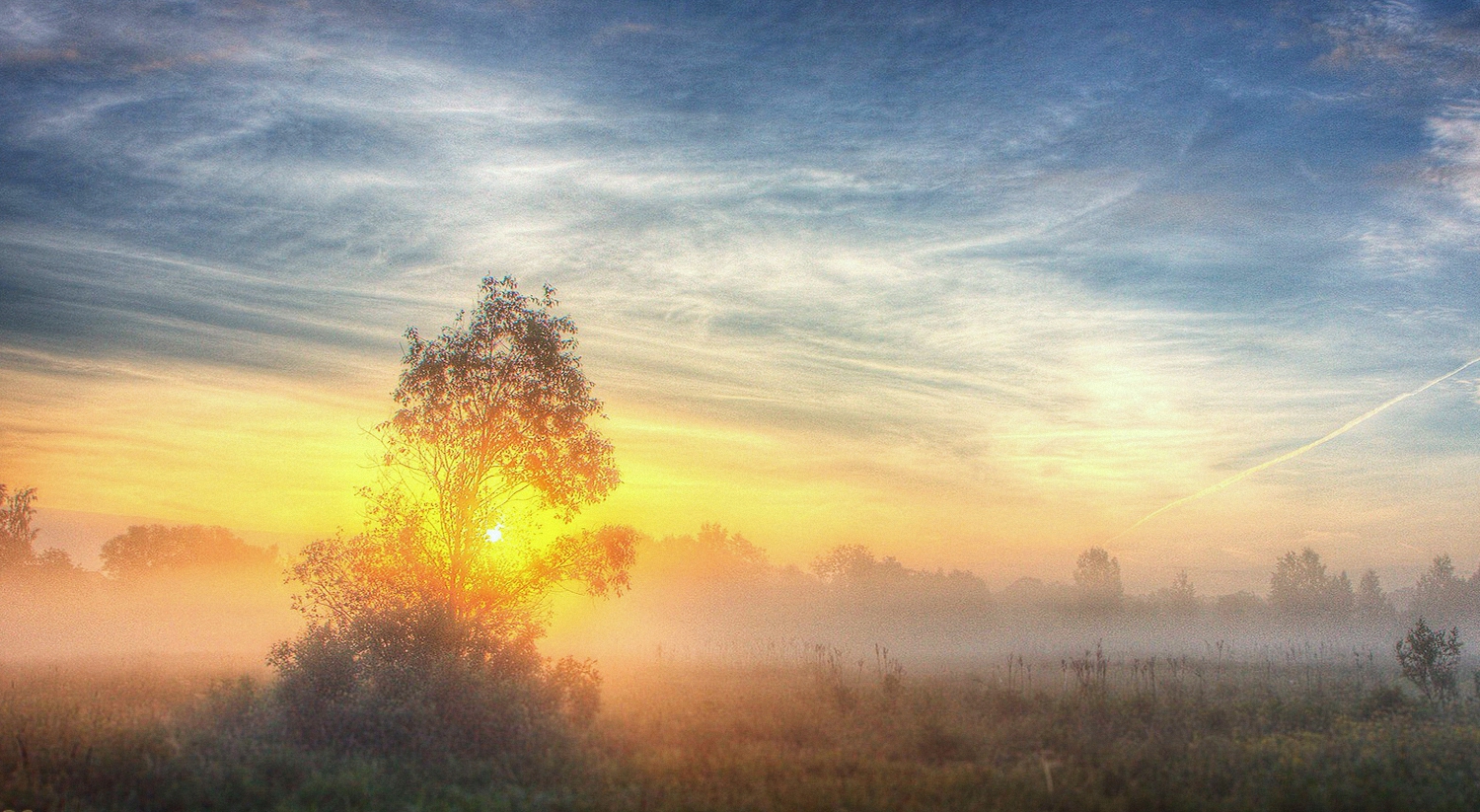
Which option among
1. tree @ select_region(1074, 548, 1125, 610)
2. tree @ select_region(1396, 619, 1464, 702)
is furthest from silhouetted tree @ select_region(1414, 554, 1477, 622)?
tree @ select_region(1396, 619, 1464, 702)

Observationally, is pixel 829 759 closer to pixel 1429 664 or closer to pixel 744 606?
pixel 1429 664

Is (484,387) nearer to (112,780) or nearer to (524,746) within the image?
(524,746)

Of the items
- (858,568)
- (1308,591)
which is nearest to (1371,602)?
(1308,591)

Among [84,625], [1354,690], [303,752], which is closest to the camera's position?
[303,752]

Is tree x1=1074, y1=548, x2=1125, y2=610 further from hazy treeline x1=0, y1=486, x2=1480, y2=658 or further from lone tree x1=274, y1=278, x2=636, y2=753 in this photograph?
lone tree x1=274, y1=278, x2=636, y2=753

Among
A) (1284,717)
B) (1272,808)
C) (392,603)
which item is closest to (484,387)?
(392,603)

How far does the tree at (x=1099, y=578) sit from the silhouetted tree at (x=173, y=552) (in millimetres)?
152357

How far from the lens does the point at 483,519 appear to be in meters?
25.7

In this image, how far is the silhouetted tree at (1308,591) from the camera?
148750 mm

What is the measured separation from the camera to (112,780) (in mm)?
12422

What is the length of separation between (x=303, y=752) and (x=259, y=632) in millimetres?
97422

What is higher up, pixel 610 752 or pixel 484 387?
pixel 484 387

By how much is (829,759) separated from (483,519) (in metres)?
15.4

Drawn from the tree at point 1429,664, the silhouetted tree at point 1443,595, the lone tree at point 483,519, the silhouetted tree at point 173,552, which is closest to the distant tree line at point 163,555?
the silhouetted tree at point 173,552
